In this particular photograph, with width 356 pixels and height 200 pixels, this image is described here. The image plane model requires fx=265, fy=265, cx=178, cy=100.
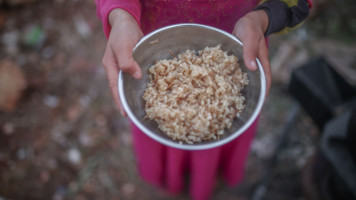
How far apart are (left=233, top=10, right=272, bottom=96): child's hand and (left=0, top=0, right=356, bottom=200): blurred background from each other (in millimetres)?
1346

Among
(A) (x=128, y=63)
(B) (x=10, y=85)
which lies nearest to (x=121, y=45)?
(A) (x=128, y=63)

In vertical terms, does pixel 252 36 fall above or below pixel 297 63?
above

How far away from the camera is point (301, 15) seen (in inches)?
46.5

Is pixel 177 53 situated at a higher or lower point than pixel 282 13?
lower

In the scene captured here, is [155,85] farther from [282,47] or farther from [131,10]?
[282,47]

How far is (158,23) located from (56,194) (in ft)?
5.93

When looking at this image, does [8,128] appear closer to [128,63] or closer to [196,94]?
[128,63]

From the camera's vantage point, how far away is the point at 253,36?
1057 millimetres

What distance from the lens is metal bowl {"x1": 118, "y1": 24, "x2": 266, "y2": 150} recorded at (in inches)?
40.6

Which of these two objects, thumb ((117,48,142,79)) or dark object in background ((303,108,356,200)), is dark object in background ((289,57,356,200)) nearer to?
dark object in background ((303,108,356,200))

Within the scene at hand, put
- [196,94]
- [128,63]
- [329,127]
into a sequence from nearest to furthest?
[128,63]
[196,94]
[329,127]

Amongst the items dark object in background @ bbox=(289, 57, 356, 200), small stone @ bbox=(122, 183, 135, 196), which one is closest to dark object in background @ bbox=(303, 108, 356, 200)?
dark object in background @ bbox=(289, 57, 356, 200)

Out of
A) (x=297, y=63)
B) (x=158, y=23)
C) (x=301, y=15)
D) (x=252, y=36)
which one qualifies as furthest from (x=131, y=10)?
(x=297, y=63)

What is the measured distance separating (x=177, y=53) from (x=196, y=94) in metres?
0.20
